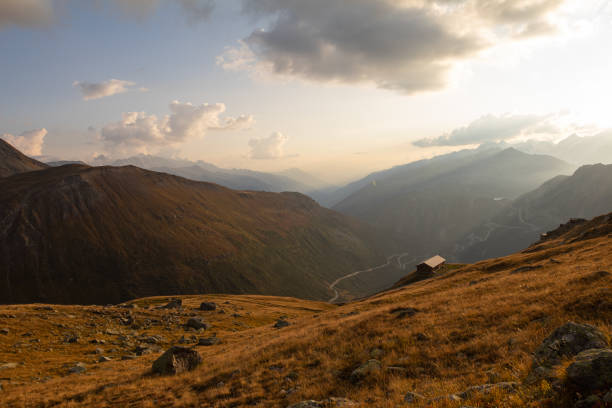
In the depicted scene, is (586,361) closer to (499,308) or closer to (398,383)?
(398,383)

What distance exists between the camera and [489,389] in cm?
920

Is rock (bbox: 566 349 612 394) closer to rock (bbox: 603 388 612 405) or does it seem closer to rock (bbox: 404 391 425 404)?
rock (bbox: 603 388 612 405)

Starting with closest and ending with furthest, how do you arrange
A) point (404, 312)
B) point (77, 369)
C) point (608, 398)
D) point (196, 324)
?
point (608, 398) < point (404, 312) < point (77, 369) < point (196, 324)

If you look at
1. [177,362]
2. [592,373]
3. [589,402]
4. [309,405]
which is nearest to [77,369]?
[177,362]

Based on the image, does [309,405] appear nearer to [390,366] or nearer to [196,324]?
[390,366]

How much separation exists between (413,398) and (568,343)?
610 centimetres

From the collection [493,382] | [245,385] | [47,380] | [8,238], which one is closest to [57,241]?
[8,238]

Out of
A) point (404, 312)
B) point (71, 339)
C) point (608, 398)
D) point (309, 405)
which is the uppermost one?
point (608, 398)

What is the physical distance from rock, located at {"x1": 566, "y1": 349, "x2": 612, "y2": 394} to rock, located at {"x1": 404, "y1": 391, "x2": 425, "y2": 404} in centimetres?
457

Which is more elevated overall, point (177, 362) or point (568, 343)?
point (568, 343)

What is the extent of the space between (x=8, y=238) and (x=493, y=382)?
26682 cm

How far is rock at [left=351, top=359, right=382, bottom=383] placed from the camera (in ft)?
47.5

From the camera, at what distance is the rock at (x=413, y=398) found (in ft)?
33.7

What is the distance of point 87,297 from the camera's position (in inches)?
6777
